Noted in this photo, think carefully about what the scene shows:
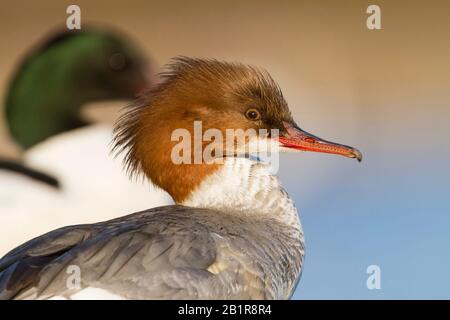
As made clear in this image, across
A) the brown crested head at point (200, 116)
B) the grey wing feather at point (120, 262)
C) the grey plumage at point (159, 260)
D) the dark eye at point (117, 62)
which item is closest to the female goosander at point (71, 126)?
the dark eye at point (117, 62)

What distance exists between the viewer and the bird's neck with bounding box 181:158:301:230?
3.30 meters

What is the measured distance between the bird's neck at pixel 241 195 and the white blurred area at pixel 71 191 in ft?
6.24

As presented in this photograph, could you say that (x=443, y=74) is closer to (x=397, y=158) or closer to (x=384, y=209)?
(x=397, y=158)

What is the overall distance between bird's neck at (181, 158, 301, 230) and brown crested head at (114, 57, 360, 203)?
0.11ft

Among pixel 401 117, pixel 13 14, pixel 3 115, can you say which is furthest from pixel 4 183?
pixel 401 117

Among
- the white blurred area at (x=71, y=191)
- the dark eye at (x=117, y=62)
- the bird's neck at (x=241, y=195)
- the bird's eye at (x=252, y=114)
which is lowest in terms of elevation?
the white blurred area at (x=71, y=191)

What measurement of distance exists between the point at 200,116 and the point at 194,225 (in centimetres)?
51

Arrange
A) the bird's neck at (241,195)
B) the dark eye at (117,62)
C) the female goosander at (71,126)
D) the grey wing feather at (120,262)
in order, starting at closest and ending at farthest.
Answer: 1. the grey wing feather at (120,262)
2. the bird's neck at (241,195)
3. the female goosander at (71,126)
4. the dark eye at (117,62)

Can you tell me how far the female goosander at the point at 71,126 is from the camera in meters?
5.52

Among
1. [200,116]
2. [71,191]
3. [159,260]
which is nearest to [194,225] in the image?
[159,260]

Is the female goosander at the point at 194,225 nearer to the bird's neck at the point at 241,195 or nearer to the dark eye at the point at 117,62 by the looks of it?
the bird's neck at the point at 241,195

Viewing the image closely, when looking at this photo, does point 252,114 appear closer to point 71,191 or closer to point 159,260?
point 159,260

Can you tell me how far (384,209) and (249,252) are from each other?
8.57 feet

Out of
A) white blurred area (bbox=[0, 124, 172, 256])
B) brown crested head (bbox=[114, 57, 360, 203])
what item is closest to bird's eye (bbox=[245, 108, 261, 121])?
brown crested head (bbox=[114, 57, 360, 203])
